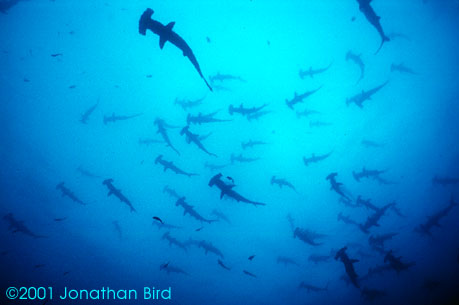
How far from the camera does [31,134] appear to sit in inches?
738

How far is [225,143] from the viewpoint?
2067cm

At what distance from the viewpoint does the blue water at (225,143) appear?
734 inches

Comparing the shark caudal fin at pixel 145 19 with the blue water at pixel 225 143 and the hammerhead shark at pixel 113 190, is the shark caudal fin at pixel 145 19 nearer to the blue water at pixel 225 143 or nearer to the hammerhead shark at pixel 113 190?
the hammerhead shark at pixel 113 190

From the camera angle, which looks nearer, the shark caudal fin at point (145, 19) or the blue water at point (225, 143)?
the shark caudal fin at point (145, 19)

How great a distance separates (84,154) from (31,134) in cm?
373

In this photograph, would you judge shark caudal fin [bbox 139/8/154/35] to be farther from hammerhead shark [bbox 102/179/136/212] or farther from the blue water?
the blue water

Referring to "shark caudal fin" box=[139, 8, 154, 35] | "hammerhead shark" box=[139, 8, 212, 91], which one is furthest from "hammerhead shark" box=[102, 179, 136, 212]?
"shark caudal fin" box=[139, 8, 154, 35]

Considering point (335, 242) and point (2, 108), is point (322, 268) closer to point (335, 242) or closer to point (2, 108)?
point (335, 242)

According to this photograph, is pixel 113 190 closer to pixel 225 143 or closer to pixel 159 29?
pixel 159 29

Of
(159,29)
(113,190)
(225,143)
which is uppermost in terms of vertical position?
(159,29)

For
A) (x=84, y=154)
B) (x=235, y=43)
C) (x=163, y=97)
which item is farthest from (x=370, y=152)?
(x=84, y=154)

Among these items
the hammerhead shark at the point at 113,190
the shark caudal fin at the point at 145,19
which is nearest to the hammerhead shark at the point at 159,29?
the shark caudal fin at the point at 145,19

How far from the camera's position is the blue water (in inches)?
734

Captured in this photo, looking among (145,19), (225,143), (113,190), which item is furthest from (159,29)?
(225,143)
